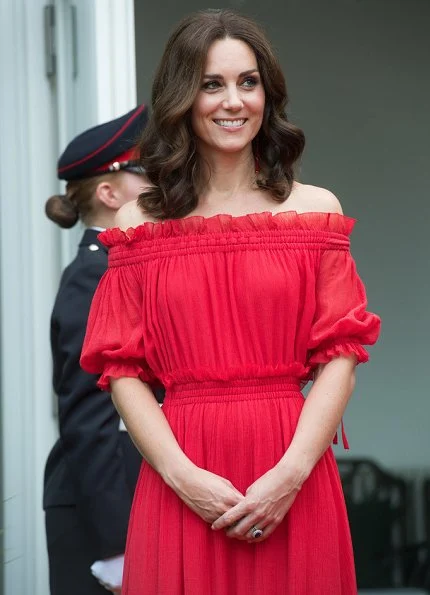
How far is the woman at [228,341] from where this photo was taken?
106 inches

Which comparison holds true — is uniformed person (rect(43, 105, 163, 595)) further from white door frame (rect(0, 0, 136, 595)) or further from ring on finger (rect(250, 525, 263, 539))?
white door frame (rect(0, 0, 136, 595))

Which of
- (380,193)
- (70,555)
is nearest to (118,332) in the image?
(70,555)

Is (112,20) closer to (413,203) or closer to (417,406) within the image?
(413,203)

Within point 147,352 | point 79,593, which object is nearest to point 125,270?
point 147,352

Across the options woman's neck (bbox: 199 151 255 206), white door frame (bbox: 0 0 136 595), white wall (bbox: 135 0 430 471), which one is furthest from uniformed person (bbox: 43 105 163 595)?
white wall (bbox: 135 0 430 471)

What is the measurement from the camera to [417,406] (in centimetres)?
503

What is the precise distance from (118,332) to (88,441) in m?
0.64

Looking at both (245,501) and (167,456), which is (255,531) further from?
(167,456)

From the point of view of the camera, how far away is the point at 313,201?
2.85m

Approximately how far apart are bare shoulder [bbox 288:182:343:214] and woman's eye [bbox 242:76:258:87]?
224mm

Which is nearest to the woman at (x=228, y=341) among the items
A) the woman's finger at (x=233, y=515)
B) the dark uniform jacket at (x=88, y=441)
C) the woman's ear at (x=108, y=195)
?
the woman's finger at (x=233, y=515)

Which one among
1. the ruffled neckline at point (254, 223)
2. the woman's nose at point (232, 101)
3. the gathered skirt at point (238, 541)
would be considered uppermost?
the woman's nose at point (232, 101)

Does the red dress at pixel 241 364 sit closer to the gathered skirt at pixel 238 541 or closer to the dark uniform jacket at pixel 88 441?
the gathered skirt at pixel 238 541

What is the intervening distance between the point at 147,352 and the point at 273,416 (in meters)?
0.28
